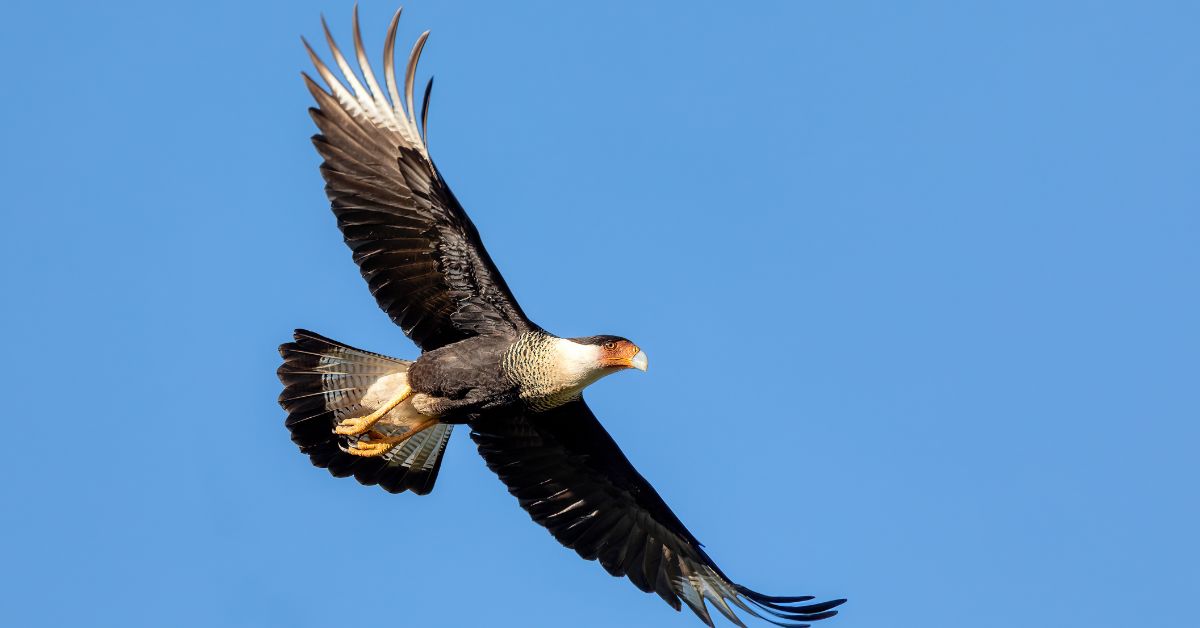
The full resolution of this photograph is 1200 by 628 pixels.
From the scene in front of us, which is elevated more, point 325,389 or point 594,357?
point 594,357

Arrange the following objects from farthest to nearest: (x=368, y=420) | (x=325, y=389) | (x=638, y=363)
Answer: (x=325, y=389)
(x=368, y=420)
(x=638, y=363)

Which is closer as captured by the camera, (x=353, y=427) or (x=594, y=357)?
(x=594, y=357)

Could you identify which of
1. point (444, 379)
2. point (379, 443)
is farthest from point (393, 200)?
point (379, 443)

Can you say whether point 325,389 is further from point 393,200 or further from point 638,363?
point 638,363

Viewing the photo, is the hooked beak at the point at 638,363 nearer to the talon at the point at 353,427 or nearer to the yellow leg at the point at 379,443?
the yellow leg at the point at 379,443

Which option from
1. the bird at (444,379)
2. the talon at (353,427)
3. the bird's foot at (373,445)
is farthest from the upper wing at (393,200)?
the bird's foot at (373,445)

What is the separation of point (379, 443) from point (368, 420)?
10.7 inches

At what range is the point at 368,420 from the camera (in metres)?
10.5

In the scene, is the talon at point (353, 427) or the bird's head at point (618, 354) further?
the talon at point (353, 427)

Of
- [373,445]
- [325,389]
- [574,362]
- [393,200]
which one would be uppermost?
[393,200]

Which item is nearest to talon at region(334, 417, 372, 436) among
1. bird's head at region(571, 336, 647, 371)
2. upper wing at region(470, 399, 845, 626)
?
upper wing at region(470, 399, 845, 626)

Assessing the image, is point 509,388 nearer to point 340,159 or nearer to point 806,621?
point 340,159

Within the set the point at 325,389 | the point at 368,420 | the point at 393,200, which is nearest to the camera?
the point at 393,200

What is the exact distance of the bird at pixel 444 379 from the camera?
10.1m
